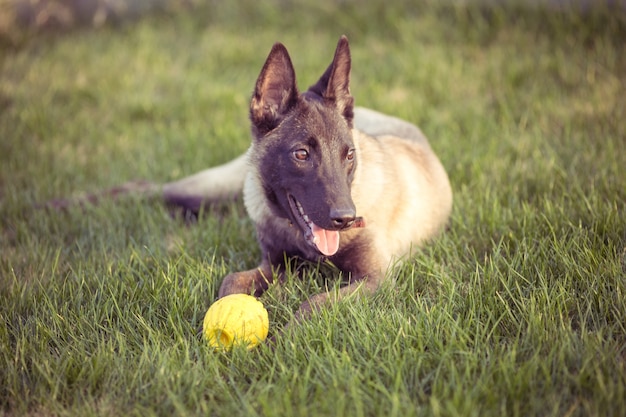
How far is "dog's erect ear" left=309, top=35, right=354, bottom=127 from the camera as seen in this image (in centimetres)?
350

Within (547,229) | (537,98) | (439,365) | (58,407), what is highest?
(537,98)

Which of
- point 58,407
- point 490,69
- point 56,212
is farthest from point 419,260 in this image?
point 490,69

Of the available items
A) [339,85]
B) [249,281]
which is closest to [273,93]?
[339,85]

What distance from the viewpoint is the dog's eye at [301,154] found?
3281mm

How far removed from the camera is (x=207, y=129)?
599 cm

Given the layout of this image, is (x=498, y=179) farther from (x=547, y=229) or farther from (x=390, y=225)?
(x=390, y=225)

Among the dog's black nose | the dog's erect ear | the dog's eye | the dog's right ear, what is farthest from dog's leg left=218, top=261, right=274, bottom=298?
the dog's erect ear

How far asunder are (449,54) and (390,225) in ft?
12.9

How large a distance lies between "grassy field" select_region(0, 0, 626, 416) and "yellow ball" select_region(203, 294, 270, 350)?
87mm

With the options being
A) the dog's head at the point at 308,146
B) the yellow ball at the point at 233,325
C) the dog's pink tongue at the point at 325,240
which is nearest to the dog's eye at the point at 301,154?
the dog's head at the point at 308,146

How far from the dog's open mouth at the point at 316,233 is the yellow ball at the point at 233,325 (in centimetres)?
54

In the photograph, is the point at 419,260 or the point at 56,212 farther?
the point at 56,212

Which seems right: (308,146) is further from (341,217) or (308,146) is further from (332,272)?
(332,272)

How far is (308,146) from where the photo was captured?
129 inches
